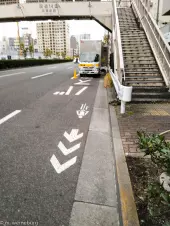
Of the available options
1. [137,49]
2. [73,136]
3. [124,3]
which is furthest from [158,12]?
[73,136]

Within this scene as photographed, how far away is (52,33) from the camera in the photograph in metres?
172

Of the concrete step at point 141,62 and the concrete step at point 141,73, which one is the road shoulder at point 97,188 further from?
the concrete step at point 141,62

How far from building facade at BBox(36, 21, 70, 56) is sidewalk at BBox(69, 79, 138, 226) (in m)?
177

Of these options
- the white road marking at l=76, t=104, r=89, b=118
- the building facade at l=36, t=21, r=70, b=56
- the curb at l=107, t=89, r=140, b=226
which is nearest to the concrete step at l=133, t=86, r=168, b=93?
the white road marking at l=76, t=104, r=89, b=118

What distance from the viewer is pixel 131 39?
543 inches

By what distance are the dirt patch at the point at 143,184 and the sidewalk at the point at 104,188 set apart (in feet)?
0.31

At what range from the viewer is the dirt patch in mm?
2234

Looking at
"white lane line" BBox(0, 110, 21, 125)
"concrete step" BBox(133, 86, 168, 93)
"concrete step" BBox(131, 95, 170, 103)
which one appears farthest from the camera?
"concrete step" BBox(133, 86, 168, 93)

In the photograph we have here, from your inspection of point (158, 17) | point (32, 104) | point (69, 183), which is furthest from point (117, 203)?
point (158, 17)

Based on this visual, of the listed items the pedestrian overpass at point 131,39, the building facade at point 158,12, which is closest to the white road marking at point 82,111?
the pedestrian overpass at point 131,39

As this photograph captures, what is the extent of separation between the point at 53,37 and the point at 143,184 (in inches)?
7307

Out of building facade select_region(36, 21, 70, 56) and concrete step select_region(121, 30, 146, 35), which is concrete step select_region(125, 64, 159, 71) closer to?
concrete step select_region(121, 30, 146, 35)

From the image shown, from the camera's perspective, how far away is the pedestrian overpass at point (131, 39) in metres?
A: 8.88

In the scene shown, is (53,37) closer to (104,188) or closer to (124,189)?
(104,188)
